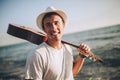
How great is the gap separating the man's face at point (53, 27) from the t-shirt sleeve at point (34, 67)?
192 millimetres

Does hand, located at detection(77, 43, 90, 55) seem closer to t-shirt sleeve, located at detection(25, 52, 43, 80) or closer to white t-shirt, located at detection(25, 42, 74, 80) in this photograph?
white t-shirt, located at detection(25, 42, 74, 80)

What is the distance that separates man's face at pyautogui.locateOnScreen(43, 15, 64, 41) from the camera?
5.55ft

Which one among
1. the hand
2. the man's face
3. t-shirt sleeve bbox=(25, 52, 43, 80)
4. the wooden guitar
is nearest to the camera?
t-shirt sleeve bbox=(25, 52, 43, 80)

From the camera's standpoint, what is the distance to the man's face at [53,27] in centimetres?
169

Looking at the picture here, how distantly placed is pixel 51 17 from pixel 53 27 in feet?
0.26

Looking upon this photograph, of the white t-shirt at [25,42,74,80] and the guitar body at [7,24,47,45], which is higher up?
the guitar body at [7,24,47,45]

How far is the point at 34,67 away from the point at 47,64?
9 cm

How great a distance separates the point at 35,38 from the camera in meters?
2.30

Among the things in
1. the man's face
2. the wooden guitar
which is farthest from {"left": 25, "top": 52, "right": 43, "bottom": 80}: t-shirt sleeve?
the wooden guitar

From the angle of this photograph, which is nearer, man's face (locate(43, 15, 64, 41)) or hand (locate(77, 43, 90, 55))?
man's face (locate(43, 15, 64, 41))

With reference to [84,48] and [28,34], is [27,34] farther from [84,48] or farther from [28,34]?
[84,48]

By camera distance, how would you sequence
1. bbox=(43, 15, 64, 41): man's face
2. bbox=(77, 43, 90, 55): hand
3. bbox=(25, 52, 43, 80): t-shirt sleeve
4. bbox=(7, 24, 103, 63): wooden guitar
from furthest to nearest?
bbox=(7, 24, 103, 63): wooden guitar
bbox=(77, 43, 90, 55): hand
bbox=(43, 15, 64, 41): man's face
bbox=(25, 52, 43, 80): t-shirt sleeve

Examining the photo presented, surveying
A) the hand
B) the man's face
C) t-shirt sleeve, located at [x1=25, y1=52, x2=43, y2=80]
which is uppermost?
the man's face

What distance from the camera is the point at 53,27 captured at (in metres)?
1.69
